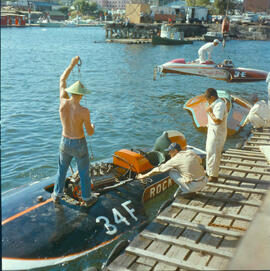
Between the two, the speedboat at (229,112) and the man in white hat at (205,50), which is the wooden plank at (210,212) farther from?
the man in white hat at (205,50)

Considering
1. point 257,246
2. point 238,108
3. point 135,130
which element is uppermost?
point 257,246

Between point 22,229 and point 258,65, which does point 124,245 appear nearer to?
point 22,229

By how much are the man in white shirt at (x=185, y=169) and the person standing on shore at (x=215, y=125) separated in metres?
0.83

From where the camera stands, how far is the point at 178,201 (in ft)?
22.1

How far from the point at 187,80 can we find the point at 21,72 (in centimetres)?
1567

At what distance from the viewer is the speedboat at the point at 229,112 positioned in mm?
14961

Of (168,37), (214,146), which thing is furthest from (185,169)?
(168,37)

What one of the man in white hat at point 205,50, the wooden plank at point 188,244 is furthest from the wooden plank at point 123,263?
the man in white hat at point 205,50

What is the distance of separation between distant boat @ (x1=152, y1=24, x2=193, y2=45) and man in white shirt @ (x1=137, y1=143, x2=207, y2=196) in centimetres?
6033

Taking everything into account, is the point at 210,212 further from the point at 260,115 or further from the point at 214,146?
the point at 260,115

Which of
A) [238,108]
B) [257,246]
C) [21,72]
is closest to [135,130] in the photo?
[238,108]

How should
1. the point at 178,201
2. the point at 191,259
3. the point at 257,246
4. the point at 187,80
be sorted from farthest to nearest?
the point at 187,80, the point at 178,201, the point at 191,259, the point at 257,246

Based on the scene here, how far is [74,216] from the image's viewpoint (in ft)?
21.3

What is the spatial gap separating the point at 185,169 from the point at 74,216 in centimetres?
232
